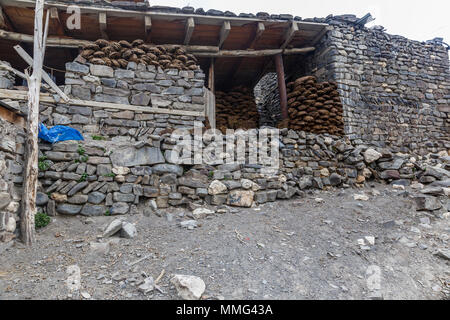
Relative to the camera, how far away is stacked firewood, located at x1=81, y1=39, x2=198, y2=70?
16.6 ft

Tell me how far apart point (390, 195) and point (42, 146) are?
6.12m

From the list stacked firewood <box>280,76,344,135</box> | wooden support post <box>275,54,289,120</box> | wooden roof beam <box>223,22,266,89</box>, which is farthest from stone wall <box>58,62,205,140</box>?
stacked firewood <box>280,76,344,135</box>

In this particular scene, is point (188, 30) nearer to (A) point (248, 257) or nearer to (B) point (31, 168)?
(B) point (31, 168)

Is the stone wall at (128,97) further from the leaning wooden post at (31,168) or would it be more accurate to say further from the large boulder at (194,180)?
the leaning wooden post at (31,168)

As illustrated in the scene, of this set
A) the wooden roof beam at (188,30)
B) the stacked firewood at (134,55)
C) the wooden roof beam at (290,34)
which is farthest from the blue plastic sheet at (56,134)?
the wooden roof beam at (290,34)

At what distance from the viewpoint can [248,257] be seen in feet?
8.68

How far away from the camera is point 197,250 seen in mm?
2740

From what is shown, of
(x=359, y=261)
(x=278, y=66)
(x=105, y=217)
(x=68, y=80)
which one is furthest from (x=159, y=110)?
(x=359, y=261)

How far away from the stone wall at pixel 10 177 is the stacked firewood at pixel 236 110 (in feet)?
19.5

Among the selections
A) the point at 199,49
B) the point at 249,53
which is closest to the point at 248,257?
the point at 199,49

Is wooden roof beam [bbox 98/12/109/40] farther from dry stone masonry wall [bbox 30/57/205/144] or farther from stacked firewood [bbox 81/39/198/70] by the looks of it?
dry stone masonry wall [bbox 30/57/205/144]

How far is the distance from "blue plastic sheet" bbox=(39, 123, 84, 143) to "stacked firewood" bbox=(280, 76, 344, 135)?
5091mm

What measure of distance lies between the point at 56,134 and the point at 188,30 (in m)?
4.22

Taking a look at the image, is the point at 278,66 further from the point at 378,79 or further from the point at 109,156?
the point at 109,156
